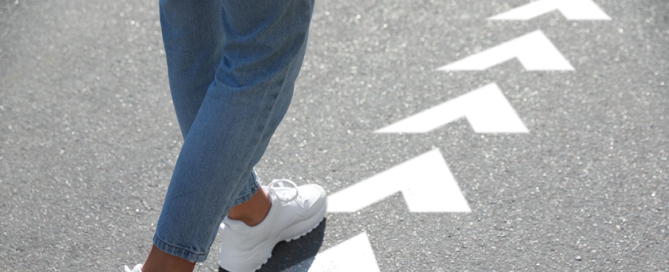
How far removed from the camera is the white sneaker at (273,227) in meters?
1.51

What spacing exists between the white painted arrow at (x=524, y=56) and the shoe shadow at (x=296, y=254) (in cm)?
93

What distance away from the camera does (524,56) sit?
2.35m

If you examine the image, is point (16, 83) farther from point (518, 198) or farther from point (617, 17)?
point (617, 17)

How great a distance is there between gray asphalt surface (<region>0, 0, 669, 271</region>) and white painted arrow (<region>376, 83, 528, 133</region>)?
0.03 meters

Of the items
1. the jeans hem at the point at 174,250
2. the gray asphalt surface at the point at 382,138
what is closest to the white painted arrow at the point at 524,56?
the gray asphalt surface at the point at 382,138

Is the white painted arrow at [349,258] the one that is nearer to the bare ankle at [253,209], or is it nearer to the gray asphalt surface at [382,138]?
the gray asphalt surface at [382,138]

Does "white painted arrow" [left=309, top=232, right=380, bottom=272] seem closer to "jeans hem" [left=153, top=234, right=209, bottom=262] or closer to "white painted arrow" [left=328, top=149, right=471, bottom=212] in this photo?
"white painted arrow" [left=328, top=149, right=471, bottom=212]

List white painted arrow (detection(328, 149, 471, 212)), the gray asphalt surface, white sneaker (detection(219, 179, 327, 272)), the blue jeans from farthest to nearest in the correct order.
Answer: white painted arrow (detection(328, 149, 471, 212)) → the gray asphalt surface → white sneaker (detection(219, 179, 327, 272)) → the blue jeans

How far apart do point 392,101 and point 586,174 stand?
25.9 inches

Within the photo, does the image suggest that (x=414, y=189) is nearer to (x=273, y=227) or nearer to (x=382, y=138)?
(x=382, y=138)

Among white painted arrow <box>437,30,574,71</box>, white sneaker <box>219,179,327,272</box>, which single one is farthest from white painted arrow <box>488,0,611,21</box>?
white sneaker <box>219,179,327,272</box>

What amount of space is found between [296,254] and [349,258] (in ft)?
0.45

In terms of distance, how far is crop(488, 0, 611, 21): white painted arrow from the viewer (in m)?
2.57

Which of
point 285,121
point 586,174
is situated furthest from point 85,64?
point 586,174
